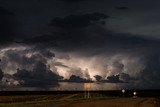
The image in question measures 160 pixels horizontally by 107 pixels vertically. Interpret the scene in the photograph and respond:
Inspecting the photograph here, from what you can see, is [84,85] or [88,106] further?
[84,85]

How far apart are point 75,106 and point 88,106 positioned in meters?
2.68

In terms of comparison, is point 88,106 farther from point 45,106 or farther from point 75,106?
point 45,106

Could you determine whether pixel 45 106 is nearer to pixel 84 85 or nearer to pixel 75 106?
pixel 75 106

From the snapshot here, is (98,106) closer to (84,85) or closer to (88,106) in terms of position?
(88,106)

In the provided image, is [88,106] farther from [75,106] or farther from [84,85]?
[84,85]

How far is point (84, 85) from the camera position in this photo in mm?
118750

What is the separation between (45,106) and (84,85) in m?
47.6

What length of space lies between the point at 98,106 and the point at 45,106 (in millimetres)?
10733

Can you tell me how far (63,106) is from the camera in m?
72.3

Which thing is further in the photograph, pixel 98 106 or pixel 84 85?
pixel 84 85

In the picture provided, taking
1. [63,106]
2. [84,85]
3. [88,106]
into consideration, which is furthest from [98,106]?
[84,85]

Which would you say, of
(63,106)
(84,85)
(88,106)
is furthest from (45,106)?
(84,85)

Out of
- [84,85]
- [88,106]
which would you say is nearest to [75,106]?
[88,106]

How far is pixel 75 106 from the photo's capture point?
2918 inches
